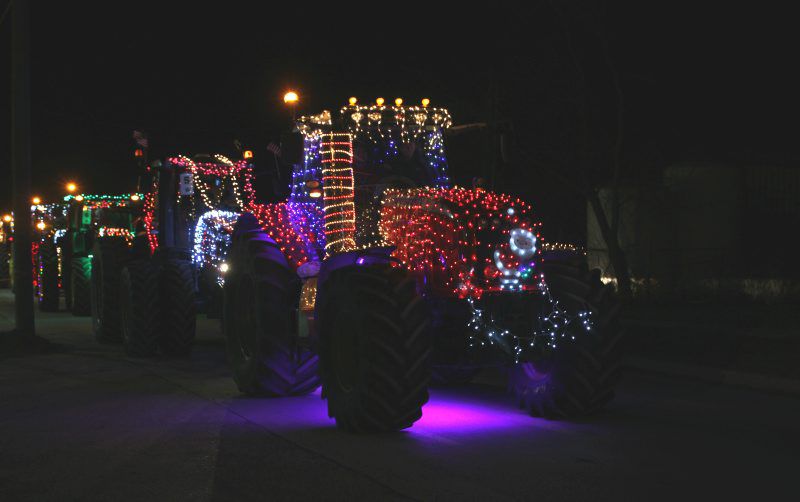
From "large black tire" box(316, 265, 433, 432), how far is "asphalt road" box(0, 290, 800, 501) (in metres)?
0.24

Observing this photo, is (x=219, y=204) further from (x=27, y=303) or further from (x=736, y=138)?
(x=736, y=138)

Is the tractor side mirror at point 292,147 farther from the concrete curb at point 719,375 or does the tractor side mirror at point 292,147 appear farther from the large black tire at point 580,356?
the concrete curb at point 719,375

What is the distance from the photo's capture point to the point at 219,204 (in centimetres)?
1709

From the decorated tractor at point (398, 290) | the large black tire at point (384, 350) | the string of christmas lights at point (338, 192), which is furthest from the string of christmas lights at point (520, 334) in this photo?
the string of christmas lights at point (338, 192)

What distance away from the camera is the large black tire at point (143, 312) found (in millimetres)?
15445

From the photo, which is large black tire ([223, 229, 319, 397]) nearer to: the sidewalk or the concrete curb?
the concrete curb

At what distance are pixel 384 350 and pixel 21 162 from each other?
10.8 meters

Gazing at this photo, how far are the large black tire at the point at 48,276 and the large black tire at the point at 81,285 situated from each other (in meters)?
2.05

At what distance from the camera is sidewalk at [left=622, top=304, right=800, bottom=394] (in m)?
13.1

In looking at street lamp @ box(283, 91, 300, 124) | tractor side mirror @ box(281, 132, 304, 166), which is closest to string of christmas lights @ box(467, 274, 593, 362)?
tractor side mirror @ box(281, 132, 304, 166)

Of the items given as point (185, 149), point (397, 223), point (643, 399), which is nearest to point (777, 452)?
point (643, 399)

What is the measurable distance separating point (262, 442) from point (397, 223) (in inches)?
112

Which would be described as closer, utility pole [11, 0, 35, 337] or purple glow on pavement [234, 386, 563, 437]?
purple glow on pavement [234, 386, 563, 437]

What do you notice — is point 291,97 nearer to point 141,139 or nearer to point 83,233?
point 141,139
